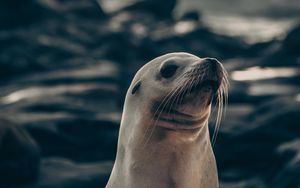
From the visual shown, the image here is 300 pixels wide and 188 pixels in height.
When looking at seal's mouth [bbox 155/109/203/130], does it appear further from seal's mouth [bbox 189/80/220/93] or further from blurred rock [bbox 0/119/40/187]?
blurred rock [bbox 0/119/40/187]

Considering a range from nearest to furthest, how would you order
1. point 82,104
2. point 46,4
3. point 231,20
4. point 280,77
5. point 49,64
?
point 82,104 → point 280,77 → point 49,64 → point 46,4 → point 231,20

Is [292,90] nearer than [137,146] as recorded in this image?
No

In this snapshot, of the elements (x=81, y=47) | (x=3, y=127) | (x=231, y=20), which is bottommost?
(x=231, y=20)

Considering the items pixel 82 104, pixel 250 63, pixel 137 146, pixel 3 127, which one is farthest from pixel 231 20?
pixel 137 146

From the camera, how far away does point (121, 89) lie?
16.2 metres

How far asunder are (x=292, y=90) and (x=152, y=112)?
30.3ft

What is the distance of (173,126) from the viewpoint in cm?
648

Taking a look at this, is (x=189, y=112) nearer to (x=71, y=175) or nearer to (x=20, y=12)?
(x=71, y=175)

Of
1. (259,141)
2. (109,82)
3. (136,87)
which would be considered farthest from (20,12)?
(136,87)

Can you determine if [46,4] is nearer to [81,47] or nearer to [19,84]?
[81,47]

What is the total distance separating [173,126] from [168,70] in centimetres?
46

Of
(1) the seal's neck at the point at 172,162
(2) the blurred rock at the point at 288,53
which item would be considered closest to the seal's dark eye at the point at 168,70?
(1) the seal's neck at the point at 172,162

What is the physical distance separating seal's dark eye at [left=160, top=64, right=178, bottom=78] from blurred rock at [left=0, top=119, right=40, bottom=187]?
17.0ft

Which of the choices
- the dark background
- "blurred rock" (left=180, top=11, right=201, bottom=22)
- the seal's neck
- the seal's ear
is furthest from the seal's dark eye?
"blurred rock" (left=180, top=11, right=201, bottom=22)
